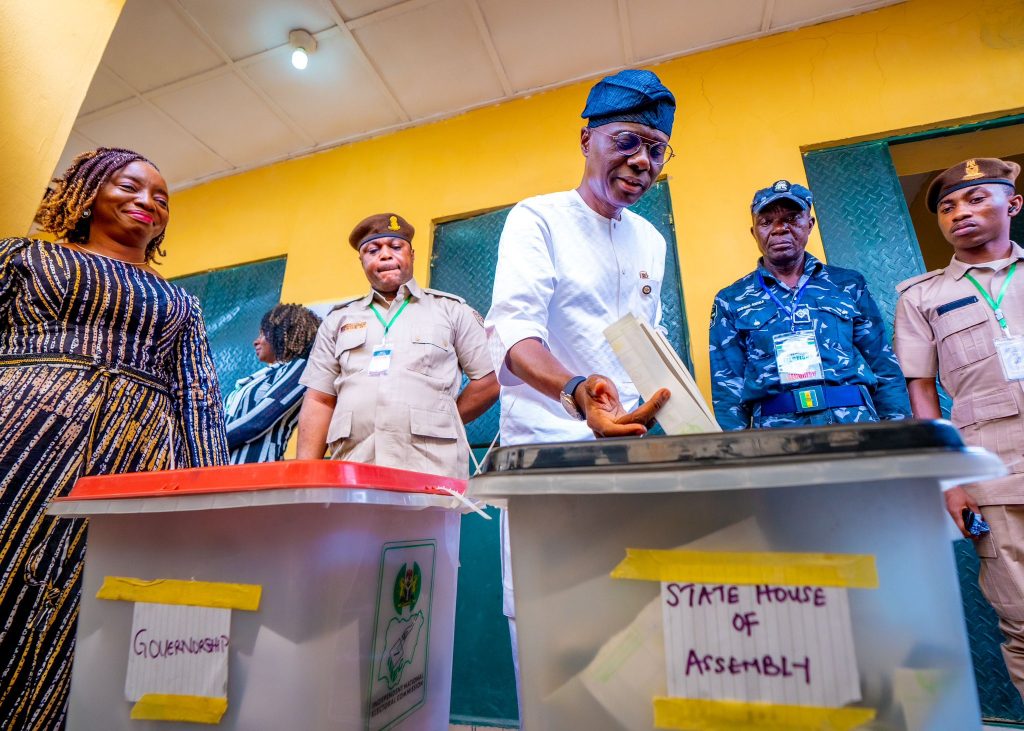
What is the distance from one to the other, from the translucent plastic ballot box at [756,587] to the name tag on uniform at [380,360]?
51.9 inches

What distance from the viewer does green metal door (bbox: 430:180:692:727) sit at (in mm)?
2064

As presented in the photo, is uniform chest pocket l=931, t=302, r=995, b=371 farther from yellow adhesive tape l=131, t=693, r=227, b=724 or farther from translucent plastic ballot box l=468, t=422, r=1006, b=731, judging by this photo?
yellow adhesive tape l=131, t=693, r=227, b=724

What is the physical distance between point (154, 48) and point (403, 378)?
2591 mm

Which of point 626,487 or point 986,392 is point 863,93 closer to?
point 986,392

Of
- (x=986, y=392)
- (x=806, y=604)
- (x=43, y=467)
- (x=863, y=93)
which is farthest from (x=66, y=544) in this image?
(x=863, y=93)

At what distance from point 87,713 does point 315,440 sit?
3.84ft

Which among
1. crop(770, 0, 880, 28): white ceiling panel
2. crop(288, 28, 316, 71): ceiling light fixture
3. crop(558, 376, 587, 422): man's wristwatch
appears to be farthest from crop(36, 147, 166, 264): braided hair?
crop(770, 0, 880, 28): white ceiling panel

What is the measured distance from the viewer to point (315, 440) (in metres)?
1.86

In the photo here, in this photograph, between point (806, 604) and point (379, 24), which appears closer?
point (806, 604)

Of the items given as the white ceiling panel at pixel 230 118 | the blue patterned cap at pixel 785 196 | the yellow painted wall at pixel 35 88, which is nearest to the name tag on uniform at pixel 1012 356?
the blue patterned cap at pixel 785 196

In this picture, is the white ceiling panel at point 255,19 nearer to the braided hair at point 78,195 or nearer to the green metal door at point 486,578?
the green metal door at point 486,578

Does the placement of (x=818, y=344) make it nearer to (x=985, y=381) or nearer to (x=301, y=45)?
(x=985, y=381)

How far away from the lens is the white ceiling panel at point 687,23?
2.49 m

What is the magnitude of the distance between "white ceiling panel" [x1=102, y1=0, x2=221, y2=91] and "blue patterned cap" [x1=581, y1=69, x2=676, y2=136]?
2.60 m
